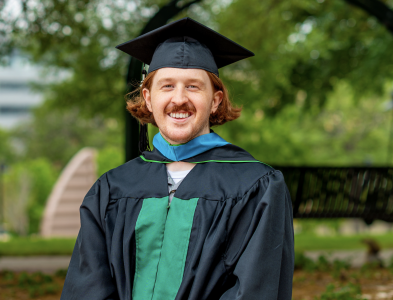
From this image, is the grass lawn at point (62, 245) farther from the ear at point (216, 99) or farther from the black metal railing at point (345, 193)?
the ear at point (216, 99)

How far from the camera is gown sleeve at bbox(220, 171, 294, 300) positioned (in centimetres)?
163

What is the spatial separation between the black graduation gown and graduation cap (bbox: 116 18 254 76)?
1.36 ft

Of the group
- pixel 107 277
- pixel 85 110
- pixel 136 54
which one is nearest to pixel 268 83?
pixel 85 110

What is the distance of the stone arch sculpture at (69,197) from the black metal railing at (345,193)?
10.5 meters

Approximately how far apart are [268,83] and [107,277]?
21.9ft

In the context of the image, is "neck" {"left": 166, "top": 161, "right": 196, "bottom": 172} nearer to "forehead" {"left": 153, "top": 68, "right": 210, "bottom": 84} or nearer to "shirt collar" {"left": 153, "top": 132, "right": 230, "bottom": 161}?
"shirt collar" {"left": 153, "top": 132, "right": 230, "bottom": 161}

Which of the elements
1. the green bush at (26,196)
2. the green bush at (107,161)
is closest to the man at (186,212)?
the green bush at (107,161)

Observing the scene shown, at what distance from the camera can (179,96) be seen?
1819mm

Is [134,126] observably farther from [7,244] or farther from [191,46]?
[7,244]

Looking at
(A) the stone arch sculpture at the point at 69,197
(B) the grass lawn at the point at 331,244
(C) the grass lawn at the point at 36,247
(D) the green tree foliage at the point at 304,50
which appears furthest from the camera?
(A) the stone arch sculpture at the point at 69,197

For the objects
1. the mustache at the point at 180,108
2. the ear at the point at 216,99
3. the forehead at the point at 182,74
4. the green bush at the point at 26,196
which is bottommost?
the green bush at the point at 26,196

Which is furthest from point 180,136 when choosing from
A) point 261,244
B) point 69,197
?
point 69,197

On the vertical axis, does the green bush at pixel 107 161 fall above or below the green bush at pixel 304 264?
below

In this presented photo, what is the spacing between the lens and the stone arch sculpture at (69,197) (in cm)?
1487
